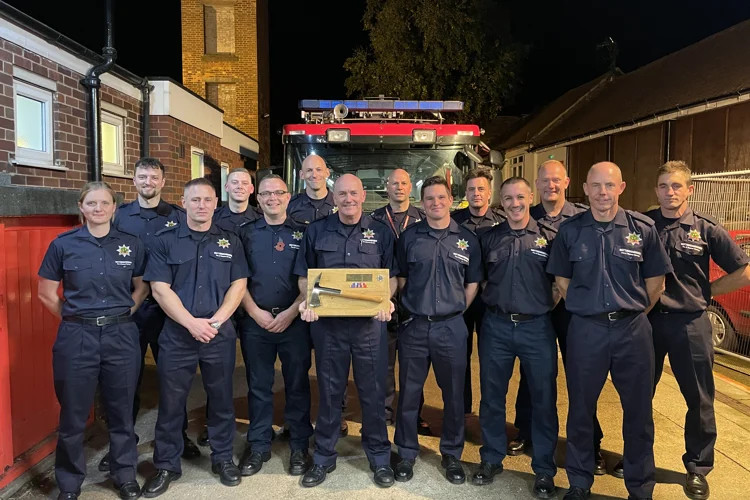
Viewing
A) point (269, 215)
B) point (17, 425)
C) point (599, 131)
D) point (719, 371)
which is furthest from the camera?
point (599, 131)

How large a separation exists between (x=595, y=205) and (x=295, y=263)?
6.59ft

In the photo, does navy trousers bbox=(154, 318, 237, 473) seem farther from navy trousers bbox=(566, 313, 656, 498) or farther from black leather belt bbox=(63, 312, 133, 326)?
navy trousers bbox=(566, 313, 656, 498)

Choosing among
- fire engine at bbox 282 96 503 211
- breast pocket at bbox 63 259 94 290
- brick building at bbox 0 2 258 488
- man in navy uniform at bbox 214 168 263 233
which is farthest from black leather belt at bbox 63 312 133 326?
fire engine at bbox 282 96 503 211

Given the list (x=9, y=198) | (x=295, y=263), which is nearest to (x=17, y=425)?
(x=9, y=198)

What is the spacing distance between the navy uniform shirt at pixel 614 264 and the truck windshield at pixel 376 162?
3008mm

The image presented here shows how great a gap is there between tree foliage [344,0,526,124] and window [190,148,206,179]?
7808 millimetres

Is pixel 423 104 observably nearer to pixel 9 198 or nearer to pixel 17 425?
pixel 9 198

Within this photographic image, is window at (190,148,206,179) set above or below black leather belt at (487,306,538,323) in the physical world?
above

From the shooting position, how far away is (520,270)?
11.9 feet

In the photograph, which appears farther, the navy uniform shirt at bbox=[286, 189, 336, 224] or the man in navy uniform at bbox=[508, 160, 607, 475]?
the navy uniform shirt at bbox=[286, 189, 336, 224]

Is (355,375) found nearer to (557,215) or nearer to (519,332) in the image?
(519,332)

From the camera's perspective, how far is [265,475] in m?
3.74

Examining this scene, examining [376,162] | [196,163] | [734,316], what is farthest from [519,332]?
[196,163]

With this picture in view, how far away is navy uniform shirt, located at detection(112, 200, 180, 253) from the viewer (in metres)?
4.09
